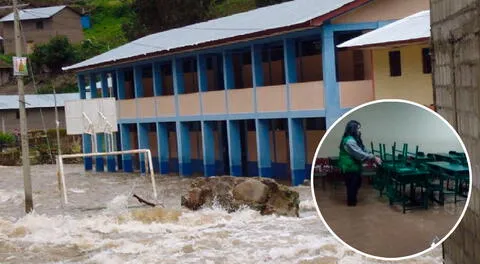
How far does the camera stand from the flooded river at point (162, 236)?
13.4m

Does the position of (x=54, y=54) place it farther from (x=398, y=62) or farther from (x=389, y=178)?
(x=389, y=178)

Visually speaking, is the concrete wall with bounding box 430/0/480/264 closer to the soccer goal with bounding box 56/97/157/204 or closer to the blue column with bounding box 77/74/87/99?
the soccer goal with bounding box 56/97/157/204

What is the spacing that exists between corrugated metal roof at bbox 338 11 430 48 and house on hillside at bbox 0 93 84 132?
42.0 m

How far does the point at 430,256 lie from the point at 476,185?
513cm

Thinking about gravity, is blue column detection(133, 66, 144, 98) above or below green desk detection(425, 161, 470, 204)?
above

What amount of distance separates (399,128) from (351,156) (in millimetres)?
216

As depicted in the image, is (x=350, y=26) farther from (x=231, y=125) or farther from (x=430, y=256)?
(x=430, y=256)

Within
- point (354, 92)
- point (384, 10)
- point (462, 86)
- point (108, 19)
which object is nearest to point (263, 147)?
point (354, 92)

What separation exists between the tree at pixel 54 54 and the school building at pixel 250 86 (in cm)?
3121

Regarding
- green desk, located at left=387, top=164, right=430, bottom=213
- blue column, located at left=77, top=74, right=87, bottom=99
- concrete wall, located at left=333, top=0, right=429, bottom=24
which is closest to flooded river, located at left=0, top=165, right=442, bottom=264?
concrete wall, located at left=333, top=0, right=429, bottom=24

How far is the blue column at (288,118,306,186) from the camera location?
23.3m

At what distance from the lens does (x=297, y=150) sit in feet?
77.3

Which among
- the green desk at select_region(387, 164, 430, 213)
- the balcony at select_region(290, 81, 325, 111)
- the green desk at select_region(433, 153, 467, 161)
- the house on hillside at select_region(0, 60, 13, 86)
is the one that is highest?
the house on hillside at select_region(0, 60, 13, 86)

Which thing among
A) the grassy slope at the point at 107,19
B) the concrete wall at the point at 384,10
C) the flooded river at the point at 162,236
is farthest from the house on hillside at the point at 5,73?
the concrete wall at the point at 384,10
